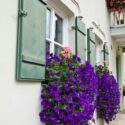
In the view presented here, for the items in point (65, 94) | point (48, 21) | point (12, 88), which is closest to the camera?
point (12, 88)

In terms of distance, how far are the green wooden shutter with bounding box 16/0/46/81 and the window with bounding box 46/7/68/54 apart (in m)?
0.70

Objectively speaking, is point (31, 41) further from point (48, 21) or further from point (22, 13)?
point (48, 21)

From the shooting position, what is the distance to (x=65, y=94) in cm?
319

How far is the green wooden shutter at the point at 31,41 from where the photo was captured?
2.71m

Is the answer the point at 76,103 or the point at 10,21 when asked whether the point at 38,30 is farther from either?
the point at 76,103

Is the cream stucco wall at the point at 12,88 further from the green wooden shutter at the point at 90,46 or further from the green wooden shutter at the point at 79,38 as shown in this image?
the green wooden shutter at the point at 90,46

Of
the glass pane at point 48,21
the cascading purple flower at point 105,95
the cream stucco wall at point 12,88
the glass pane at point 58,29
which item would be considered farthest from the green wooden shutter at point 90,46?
the cream stucco wall at point 12,88

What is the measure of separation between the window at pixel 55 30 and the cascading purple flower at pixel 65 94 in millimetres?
596

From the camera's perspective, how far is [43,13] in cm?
329

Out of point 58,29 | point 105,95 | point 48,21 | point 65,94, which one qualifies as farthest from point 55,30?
point 105,95

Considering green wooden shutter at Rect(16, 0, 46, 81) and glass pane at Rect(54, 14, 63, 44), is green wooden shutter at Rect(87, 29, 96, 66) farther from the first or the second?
green wooden shutter at Rect(16, 0, 46, 81)

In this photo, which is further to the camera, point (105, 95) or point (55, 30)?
point (105, 95)

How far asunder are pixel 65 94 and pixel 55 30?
138 cm

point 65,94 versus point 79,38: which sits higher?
point 79,38
